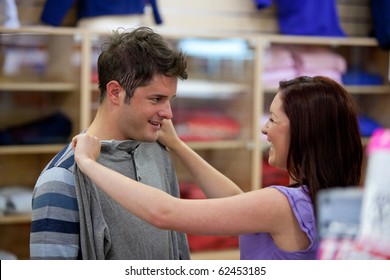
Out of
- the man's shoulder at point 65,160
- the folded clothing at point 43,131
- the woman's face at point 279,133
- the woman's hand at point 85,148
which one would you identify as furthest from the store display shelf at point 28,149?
the woman's face at point 279,133

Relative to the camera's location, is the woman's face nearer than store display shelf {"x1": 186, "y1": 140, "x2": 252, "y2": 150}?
Yes

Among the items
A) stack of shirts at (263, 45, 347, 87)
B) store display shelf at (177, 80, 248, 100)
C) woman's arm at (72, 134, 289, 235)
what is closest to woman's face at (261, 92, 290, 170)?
woman's arm at (72, 134, 289, 235)

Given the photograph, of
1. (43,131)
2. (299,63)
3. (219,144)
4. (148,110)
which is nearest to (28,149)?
(43,131)

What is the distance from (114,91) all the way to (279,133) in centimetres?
40

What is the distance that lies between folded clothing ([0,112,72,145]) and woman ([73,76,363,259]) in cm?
200

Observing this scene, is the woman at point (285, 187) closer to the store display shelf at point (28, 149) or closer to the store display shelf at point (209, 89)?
the store display shelf at point (28, 149)

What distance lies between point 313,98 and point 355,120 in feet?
0.34

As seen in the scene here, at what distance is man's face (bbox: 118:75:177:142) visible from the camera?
58.3 inches

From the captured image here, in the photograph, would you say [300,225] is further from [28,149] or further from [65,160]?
[28,149]

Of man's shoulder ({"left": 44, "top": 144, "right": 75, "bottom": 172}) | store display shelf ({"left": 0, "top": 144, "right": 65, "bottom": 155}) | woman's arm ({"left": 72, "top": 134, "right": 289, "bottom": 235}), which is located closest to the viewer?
woman's arm ({"left": 72, "top": 134, "right": 289, "bottom": 235})

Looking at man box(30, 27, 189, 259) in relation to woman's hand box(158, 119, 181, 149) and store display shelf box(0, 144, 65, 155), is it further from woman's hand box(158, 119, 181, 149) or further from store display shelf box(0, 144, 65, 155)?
store display shelf box(0, 144, 65, 155)

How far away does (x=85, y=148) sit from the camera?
1321 mm

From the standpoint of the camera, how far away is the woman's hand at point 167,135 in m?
1.63

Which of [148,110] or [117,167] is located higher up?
[148,110]
